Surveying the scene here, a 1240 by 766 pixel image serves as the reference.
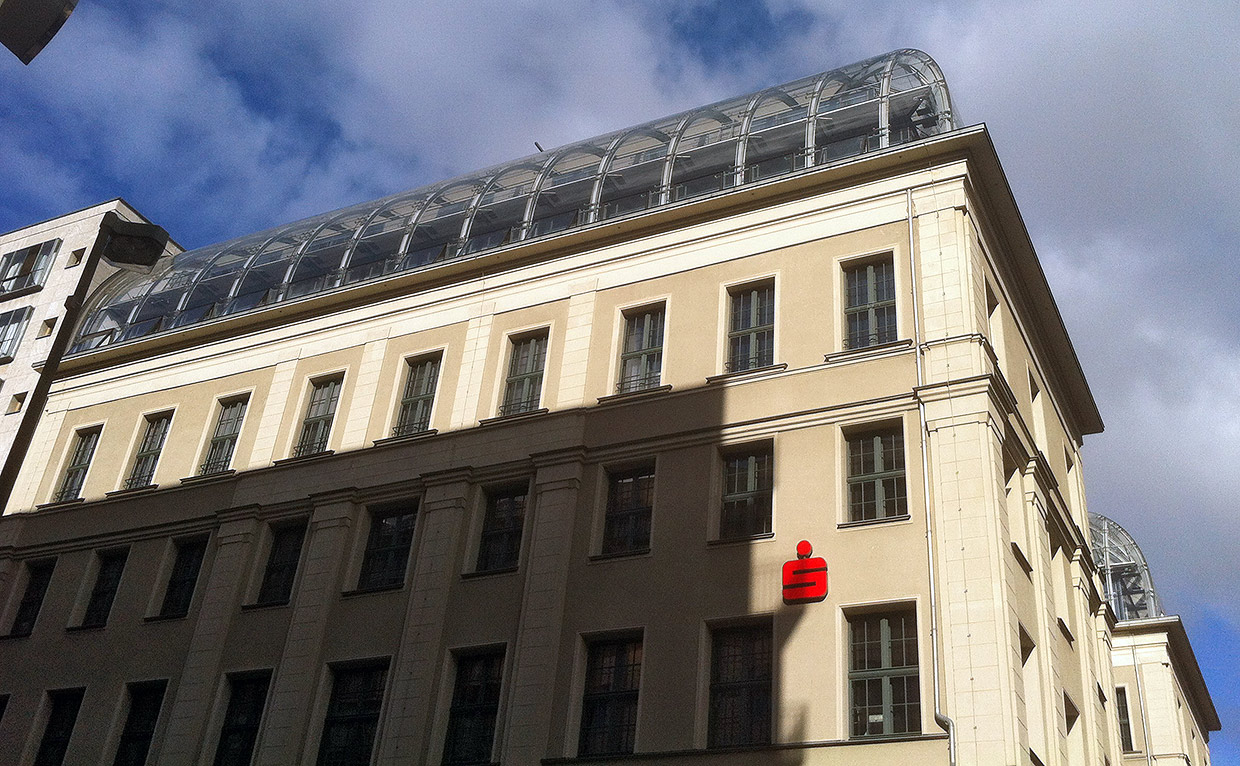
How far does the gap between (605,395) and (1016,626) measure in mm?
11710

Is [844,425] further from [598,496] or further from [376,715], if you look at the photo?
[376,715]

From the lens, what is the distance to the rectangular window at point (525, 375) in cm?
3216

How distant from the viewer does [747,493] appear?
2739 cm

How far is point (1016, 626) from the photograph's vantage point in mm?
23703

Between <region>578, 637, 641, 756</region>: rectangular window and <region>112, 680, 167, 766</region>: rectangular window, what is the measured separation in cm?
1275

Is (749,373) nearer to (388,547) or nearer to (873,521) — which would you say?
(873,521)

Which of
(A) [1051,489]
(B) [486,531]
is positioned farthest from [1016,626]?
(B) [486,531]

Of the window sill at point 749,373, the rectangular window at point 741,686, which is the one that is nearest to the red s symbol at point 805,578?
the rectangular window at point 741,686

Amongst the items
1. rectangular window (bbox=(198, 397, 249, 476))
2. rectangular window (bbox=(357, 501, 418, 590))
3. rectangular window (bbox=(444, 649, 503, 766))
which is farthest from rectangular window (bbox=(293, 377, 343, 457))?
rectangular window (bbox=(444, 649, 503, 766))

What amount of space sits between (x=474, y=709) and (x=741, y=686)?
6665 mm

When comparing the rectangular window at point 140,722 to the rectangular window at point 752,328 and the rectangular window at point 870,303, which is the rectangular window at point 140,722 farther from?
the rectangular window at point 870,303

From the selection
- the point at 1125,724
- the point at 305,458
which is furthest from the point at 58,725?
the point at 1125,724

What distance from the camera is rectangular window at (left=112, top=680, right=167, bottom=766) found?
1247 inches

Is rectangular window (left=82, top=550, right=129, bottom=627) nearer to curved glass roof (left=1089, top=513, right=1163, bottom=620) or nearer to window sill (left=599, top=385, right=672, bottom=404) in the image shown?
window sill (left=599, top=385, right=672, bottom=404)
